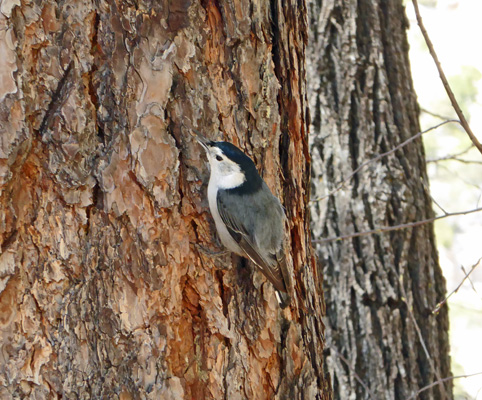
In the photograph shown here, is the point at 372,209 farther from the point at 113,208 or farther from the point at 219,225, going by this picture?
the point at 113,208

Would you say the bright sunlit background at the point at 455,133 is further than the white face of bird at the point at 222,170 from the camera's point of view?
Yes

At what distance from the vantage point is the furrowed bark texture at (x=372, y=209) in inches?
134

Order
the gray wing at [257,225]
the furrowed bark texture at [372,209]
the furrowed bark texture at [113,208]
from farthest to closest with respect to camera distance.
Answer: the furrowed bark texture at [372,209]
the gray wing at [257,225]
the furrowed bark texture at [113,208]

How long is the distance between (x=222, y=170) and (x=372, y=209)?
5.00 feet

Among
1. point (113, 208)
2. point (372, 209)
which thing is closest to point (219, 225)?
point (113, 208)

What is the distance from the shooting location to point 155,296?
75.2 inches

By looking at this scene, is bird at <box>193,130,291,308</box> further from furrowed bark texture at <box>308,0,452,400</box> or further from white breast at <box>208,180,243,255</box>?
furrowed bark texture at <box>308,0,452,400</box>

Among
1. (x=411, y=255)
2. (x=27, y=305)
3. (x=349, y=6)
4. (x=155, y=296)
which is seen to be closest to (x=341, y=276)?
(x=411, y=255)

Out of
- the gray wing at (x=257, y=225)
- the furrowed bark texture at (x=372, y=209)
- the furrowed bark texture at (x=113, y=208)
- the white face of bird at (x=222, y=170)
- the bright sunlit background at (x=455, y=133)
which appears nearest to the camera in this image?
the furrowed bark texture at (x=113, y=208)

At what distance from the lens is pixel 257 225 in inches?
96.2

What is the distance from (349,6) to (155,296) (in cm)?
243

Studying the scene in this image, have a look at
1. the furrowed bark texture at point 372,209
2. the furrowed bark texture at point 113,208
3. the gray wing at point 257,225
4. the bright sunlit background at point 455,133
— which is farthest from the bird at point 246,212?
the bright sunlit background at point 455,133

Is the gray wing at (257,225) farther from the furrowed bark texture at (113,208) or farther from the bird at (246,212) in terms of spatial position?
the furrowed bark texture at (113,208)

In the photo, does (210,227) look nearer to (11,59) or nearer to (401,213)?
(11,59)
